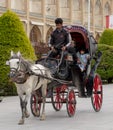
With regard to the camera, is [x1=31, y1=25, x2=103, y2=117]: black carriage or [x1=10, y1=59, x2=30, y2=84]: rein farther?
[x1=31, y1=25, x2=103, y2=117]: black carriage

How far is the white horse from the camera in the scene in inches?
404

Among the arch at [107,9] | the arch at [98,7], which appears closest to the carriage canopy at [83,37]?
the arch at [98,7]

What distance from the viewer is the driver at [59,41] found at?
11961 millimetres

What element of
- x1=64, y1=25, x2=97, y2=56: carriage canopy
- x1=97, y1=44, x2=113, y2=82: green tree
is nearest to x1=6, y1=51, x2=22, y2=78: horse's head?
x1=64, y1=25, x2=97, y2=56: carriage canopy

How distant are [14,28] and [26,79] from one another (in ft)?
29.8

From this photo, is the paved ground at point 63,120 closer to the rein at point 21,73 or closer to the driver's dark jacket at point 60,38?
the rein at point 21,73

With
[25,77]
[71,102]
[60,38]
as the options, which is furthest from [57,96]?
[25,77]

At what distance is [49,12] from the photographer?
181 ft

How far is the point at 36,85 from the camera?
1106 centimetres

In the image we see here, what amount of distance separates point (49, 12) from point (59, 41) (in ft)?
142

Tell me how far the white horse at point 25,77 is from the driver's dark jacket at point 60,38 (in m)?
0.92

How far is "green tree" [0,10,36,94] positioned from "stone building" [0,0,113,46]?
20.0 metres

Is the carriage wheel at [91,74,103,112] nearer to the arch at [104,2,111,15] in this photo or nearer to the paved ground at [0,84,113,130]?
the paved ground at [0,84,113,130]

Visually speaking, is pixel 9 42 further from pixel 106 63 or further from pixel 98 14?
pixel 98 14
